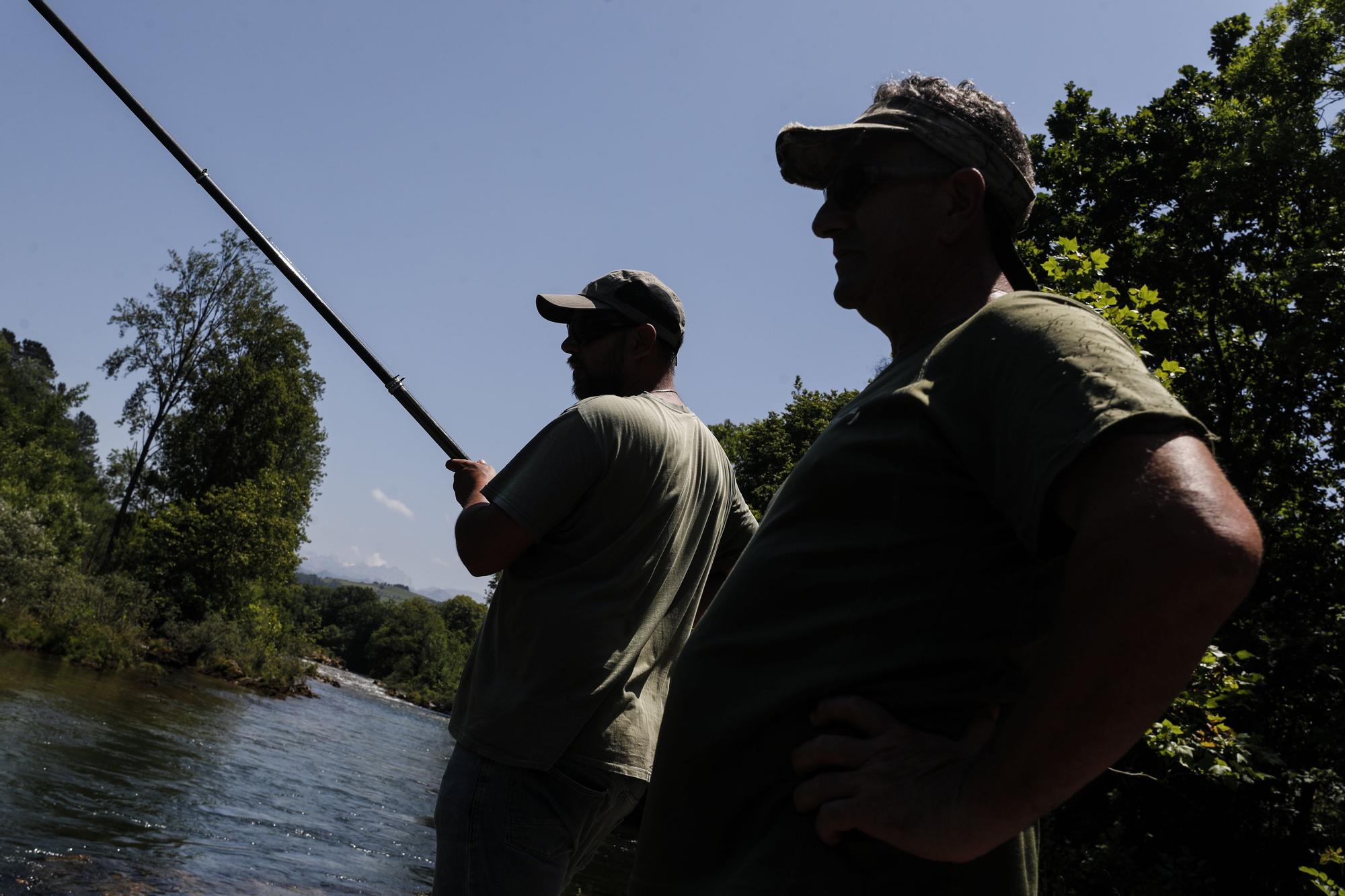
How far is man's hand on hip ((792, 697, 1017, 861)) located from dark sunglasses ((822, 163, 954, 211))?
2.77 feet

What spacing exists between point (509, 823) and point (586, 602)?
1.79 ft

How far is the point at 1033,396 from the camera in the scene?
116 centimetres

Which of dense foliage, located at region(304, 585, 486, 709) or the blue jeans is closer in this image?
the blue jeans

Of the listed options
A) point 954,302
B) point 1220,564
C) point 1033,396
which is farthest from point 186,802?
point 1220,564

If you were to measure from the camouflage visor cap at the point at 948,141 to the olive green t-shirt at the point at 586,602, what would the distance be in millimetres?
1118

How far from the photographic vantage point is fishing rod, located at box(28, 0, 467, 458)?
153 inches

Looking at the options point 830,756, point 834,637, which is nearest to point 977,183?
point 834,637

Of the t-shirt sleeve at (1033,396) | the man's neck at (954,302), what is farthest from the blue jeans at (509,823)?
the t-shirt sleeve at (1033,396)

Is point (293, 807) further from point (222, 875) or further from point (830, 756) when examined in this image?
point (830, 756)

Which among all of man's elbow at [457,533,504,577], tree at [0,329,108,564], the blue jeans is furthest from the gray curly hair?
tree at [0,329,108,564]

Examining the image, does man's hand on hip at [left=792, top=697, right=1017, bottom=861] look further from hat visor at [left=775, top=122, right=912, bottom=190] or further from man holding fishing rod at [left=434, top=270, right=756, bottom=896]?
man holding fishing rod at [left=434, top=270, right=756, bottom=896]

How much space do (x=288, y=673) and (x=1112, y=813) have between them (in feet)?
93.7

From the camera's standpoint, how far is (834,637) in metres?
1.31

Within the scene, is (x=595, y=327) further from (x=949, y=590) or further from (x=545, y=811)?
(x=949, y=590)
